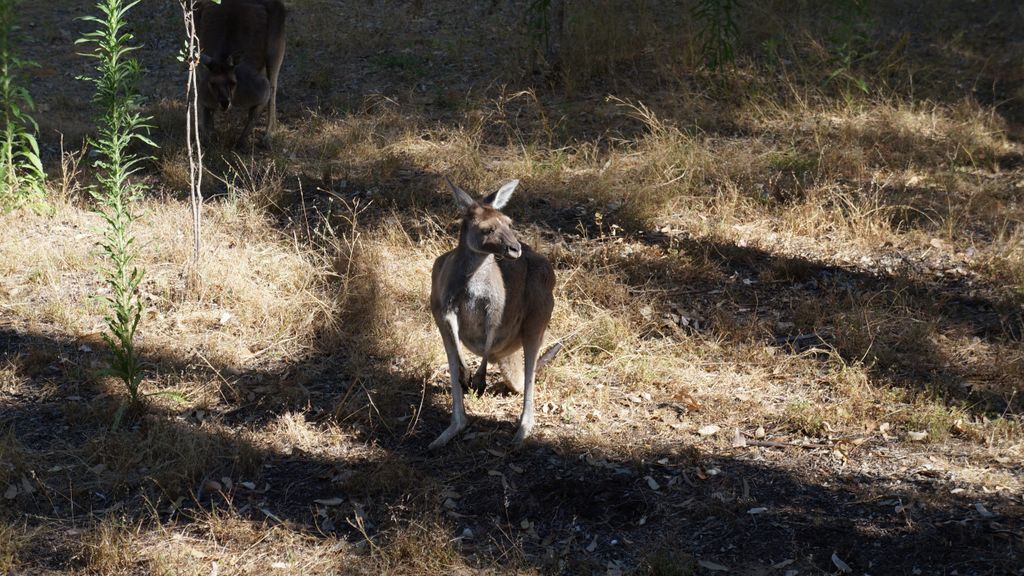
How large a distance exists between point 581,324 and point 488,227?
1.61 metres

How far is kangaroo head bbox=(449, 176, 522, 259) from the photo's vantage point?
203 inches

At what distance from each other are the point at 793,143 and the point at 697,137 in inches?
34.9

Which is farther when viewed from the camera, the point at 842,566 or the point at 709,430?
the point at 709,430

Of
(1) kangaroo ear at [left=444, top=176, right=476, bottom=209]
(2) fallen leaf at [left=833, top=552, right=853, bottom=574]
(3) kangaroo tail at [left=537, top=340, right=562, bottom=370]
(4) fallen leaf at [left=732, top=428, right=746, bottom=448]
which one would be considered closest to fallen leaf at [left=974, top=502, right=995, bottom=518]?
(2) fallen leaf at [left=833, top=552, right=853, bottom=574]

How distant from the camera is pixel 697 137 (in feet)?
30.2

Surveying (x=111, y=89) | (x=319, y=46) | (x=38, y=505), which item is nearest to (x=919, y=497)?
(x=38, y=505)

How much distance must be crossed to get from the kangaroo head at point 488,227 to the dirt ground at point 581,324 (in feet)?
3.62

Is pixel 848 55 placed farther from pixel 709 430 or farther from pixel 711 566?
pixel 711 566

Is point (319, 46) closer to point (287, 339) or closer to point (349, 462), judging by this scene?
point (287, 339)

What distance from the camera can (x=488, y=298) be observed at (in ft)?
17.6

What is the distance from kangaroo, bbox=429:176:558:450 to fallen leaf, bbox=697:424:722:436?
0.96m

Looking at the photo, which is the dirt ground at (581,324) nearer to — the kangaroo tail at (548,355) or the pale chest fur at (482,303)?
the kangaroo tail at (548,355)

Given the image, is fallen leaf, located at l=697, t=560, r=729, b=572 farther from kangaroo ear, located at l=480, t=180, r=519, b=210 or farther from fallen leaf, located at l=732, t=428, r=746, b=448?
kangaroo ear, located at l=480, t=180, r=519, b=210

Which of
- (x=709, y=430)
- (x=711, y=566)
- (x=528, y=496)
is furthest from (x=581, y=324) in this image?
(x=711, y=566)
